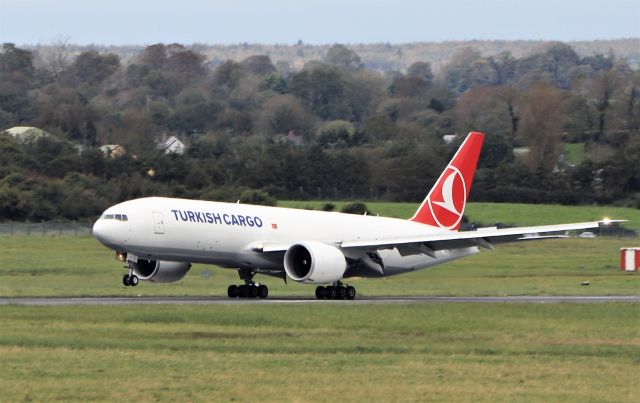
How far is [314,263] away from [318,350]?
15420 mm

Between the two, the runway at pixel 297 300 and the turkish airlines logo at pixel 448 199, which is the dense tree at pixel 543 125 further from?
the runway at pixel 297 300

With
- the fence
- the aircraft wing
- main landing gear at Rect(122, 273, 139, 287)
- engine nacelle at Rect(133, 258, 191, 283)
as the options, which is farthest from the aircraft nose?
the fence

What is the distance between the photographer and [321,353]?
97.6 ft

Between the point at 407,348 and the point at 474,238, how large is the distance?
57.1 feet

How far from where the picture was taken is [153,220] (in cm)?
4478

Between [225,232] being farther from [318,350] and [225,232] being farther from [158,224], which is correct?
[318,350]

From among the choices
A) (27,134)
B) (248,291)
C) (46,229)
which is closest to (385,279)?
(248,291)

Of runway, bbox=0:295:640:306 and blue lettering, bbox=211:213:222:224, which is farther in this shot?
blue lettering, bbox=211:213:222:224

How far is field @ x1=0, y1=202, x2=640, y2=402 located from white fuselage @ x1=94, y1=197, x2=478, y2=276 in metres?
2.51

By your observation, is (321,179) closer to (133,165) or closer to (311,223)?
(133,165)

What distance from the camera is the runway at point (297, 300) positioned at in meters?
42.0

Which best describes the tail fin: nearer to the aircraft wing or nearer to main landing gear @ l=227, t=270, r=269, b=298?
the aircraft wing

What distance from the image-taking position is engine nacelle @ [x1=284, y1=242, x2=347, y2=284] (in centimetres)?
4566

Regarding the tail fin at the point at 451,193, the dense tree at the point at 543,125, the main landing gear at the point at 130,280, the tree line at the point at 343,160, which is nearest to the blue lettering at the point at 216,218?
the main landing gear at the point at 130,280
